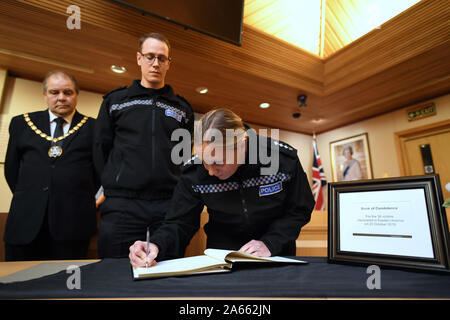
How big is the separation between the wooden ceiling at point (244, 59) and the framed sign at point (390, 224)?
8.02 feet

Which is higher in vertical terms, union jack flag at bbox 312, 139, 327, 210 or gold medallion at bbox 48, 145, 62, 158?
union jack flag at bbox 312, 139, 327, 210

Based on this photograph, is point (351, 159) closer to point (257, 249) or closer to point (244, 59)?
point (244, 59)

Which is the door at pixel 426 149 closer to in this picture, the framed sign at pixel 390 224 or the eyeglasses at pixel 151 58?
the framed sign at pixel 390 224

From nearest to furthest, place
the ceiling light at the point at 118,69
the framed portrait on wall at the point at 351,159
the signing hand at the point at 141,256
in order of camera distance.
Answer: the signing hand at the point at 141,256, the ceiling light at the point at 118,69, the framed portrait on wall at the point at 351,159

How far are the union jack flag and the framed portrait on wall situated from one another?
0.26 m

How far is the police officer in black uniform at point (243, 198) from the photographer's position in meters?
1.07

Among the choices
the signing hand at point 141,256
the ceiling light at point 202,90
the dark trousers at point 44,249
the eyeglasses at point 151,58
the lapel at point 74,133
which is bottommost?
the dark trousers at point 44,249

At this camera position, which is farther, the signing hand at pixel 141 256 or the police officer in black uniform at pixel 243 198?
the police officer in black uniform at pixel 243 198

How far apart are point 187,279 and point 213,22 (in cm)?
253

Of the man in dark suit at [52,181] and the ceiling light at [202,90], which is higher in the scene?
the ceiling light at [202,90]

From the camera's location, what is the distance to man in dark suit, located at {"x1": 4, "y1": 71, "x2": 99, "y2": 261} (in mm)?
1336

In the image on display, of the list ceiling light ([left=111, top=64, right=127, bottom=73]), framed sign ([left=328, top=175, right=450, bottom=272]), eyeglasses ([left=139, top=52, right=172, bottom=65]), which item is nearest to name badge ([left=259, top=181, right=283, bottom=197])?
framed sign ([left=328, top=175, right=450, bottom=272])

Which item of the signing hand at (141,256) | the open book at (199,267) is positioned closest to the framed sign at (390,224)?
the open book at (199,267)

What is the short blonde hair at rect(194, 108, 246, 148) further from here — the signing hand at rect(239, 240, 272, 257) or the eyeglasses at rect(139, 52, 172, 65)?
the eyeglasses at rect(139, 52, 172, 65)
